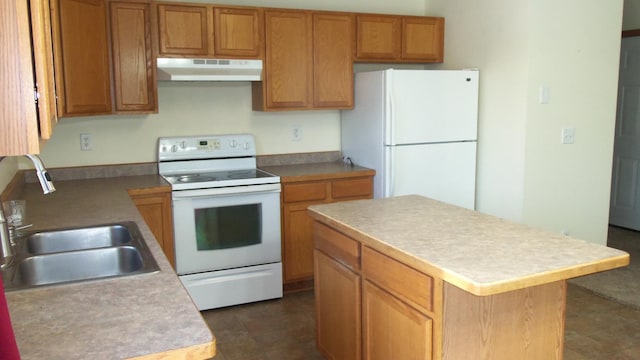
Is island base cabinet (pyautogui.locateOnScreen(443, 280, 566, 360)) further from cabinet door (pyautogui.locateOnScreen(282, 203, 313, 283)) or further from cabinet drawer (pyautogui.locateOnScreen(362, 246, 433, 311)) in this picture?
cabinet door (pyautogui.locateOnScreen(282, 203, 313, 283))

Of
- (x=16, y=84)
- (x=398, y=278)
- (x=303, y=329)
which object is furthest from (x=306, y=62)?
(x=16, y=84)

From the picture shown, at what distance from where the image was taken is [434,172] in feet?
13.6

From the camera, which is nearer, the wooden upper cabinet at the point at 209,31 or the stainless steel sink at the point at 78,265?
the stainless steel sink at the point at 78,265

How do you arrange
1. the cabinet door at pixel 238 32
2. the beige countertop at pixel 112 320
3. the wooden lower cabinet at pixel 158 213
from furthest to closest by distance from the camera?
the cabinet door at pixel 238 32, the wooden lower cabinet at pixel 158 213, the beige countertop at pixel 112 320

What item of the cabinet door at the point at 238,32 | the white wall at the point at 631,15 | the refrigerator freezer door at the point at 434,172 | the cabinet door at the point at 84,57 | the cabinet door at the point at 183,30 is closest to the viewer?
the cabinet door at the point at 84,57

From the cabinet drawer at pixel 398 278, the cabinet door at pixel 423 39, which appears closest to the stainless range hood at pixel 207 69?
the cabinet door at pixel 423 39

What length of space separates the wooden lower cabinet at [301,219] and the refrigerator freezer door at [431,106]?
51 centimetres

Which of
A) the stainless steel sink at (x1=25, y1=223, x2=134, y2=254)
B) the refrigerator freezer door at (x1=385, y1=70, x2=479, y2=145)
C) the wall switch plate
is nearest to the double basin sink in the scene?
the stainless steel sink at (x1=25, y1=223, x2=134, y2=254)

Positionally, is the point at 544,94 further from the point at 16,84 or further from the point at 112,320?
the point at 16,84

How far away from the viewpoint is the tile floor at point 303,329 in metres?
3.04

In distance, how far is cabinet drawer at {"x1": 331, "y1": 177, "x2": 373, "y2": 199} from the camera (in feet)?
13.1

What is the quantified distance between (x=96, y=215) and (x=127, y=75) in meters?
1.28

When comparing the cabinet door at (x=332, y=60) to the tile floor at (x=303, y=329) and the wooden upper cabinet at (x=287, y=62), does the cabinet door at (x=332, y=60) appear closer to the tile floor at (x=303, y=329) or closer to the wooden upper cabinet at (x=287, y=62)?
the wooden upper cabinet at (x=287, y=62)

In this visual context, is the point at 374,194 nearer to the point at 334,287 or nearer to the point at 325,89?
the point at 325,89
